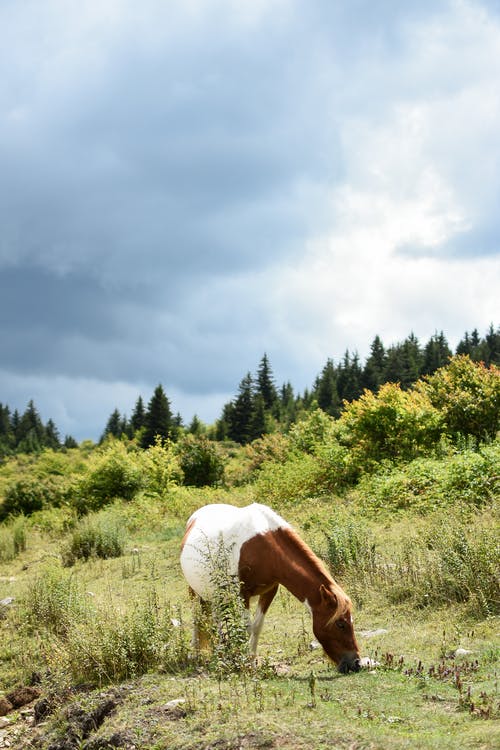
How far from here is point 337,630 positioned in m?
5.67

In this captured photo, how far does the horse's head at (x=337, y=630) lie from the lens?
Result: 566cm

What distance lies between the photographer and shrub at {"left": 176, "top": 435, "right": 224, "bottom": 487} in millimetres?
26656

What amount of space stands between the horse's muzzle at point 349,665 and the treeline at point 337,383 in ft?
147

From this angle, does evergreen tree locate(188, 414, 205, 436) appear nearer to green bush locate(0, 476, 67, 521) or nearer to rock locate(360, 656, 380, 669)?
green bush locate(0, 476, 67, 521)

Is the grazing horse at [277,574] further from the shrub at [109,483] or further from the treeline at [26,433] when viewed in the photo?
the treeline at [26,433]

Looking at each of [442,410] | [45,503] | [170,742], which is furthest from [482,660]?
[45,503]

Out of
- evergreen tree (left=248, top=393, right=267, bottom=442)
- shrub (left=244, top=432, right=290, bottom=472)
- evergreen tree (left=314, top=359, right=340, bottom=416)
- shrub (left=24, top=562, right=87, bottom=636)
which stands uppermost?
evergreen tree (left=314, top=359, right=340, bottom=416)

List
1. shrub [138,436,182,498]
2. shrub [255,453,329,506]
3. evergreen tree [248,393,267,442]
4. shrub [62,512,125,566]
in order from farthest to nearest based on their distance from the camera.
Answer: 1. evergreen tree [248,393,267,442]
2. shrub [138,436,182,498]
3. shrub [255,453,329,506]
4. shrub [62,512,125,566]

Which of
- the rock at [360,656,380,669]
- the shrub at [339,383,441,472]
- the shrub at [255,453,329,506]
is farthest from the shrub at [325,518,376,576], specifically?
the shrub at [339,383,441,472]


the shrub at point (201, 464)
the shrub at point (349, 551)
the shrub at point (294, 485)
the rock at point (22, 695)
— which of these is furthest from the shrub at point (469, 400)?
the rock at point (22, 695)

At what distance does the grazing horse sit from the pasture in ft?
1.09

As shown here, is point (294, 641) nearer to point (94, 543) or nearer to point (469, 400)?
point (94, 543)

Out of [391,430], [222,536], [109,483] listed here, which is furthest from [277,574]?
[109,483]

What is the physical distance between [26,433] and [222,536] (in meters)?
88.5
